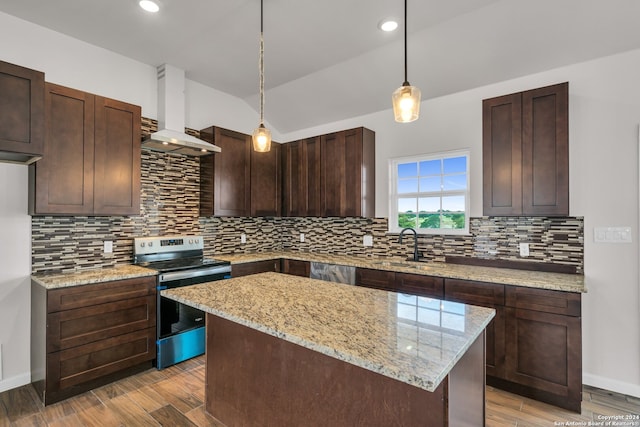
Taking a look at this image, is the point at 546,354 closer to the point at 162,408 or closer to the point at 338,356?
the point at 338,356

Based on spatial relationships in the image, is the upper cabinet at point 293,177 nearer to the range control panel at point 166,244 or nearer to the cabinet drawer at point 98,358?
the range control panel at point 166,244

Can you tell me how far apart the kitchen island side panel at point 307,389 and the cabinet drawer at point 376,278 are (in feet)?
4.79

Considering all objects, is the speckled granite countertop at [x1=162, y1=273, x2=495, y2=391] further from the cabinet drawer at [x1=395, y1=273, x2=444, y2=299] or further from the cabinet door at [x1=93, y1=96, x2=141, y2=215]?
the cabinet door at [x1=93, y1=96, x2=141, y2=215]

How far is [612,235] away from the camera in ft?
8.43

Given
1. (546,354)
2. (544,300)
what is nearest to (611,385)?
(546,354)

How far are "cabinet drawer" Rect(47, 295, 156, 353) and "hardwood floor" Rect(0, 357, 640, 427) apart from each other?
43 centimetres

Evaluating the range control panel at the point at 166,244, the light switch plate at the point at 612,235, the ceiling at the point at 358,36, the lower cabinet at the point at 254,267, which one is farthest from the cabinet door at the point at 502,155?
the range control panel at the point at 166,244

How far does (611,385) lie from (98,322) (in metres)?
4.12

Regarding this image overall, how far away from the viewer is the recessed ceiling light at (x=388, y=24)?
8.51 feet

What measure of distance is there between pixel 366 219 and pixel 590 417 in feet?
8.42

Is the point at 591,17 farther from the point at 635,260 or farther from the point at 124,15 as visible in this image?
the point at 124,15

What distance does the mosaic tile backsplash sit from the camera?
9.09ft

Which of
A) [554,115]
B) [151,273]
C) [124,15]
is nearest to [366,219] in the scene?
[554,115]

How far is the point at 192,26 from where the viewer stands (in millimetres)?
2730
